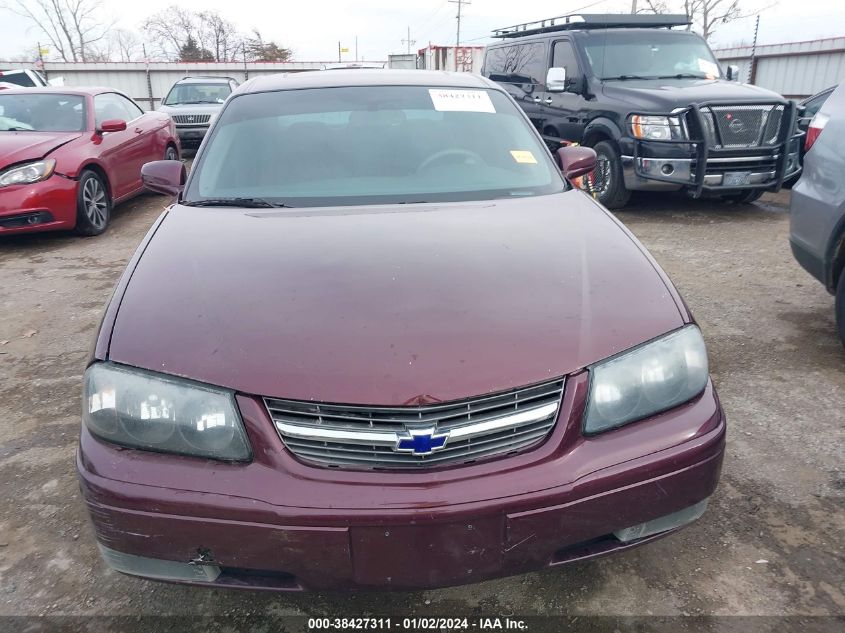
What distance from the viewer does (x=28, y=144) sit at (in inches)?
243

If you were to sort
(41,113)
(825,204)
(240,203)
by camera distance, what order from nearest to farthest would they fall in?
(240,203)
(825,204)
(41,113)

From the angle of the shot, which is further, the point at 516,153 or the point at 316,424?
the point at 516,153

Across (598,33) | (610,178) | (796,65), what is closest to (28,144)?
(610,178)

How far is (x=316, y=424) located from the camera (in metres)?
1.54

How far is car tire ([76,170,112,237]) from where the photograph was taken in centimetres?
647

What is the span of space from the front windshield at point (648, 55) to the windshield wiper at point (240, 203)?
19.9 feet

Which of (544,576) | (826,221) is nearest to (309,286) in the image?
(544,576)

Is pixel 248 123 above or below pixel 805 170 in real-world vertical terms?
above

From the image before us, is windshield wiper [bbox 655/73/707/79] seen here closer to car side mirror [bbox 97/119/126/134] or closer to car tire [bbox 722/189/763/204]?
car tire [bbox 722/189/763/204]

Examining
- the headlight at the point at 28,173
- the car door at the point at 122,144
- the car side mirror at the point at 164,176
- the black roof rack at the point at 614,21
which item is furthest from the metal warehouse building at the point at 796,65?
the car side mirror at the point at 164,176

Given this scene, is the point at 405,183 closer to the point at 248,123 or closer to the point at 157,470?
the point at 248,123

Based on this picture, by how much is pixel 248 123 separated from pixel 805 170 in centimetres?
302

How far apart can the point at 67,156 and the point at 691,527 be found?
6.48 metres

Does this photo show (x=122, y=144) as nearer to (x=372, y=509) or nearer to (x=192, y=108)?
(x=192, y=108)
